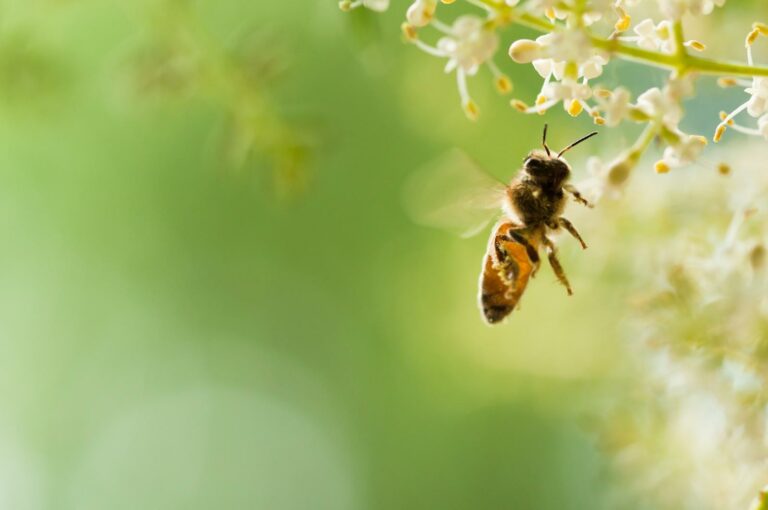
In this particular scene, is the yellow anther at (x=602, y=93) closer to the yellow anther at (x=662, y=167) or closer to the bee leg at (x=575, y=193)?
the yellow anther at (x=662, y=167)

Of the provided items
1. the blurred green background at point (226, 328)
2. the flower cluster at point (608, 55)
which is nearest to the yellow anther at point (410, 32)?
the flower cluster at point (608, 55)

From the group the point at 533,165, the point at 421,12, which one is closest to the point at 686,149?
the point at 421,12

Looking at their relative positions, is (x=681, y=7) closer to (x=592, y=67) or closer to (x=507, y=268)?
(x=592, y=67)

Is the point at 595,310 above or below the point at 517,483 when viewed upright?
below

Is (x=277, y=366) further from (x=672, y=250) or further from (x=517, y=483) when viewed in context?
(x=672, y=250)

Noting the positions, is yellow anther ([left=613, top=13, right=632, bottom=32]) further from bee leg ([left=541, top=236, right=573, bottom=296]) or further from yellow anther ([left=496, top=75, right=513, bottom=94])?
bee leg ([left=541, top=236, right=573, bottom=296])

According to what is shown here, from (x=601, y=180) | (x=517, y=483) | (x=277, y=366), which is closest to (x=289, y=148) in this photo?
(x=601, y=180)
